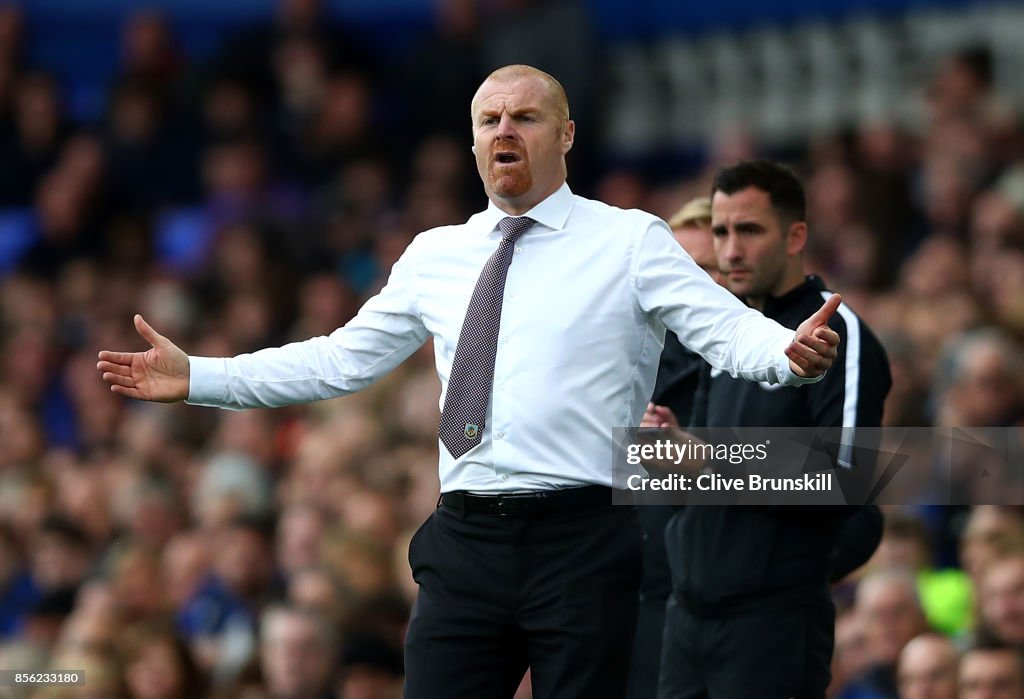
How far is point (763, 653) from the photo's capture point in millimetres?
5309

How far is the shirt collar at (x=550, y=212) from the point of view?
4.79m

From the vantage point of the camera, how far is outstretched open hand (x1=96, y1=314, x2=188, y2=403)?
480 cm

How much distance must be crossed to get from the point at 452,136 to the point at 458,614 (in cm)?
868

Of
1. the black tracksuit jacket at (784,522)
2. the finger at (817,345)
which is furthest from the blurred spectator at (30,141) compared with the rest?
the finger at (817,345)

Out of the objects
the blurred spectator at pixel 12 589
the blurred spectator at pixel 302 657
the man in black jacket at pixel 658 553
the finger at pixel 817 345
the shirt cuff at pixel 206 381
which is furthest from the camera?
the blurred spectator at pixel 12 589

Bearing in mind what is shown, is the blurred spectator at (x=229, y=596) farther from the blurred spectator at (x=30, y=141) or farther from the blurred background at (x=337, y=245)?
the blurred spectator at (x=30, y=141)

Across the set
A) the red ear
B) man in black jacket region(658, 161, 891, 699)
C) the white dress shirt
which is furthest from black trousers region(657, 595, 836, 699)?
the red ear

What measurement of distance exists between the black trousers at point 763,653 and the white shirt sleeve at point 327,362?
48.5 inches

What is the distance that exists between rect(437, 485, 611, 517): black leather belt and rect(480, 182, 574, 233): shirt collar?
0.68 metres

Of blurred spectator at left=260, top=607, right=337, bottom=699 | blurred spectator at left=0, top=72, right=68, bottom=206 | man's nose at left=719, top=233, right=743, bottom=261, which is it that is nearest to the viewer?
man's nose at left=719, top=233, right=743, bottom=261

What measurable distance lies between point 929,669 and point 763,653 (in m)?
1.42

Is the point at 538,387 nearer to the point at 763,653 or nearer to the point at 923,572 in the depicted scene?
the point at 763,653

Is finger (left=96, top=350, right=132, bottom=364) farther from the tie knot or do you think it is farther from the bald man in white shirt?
the tie knot

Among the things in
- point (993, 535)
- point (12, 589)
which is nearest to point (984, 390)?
point (993, 535)
